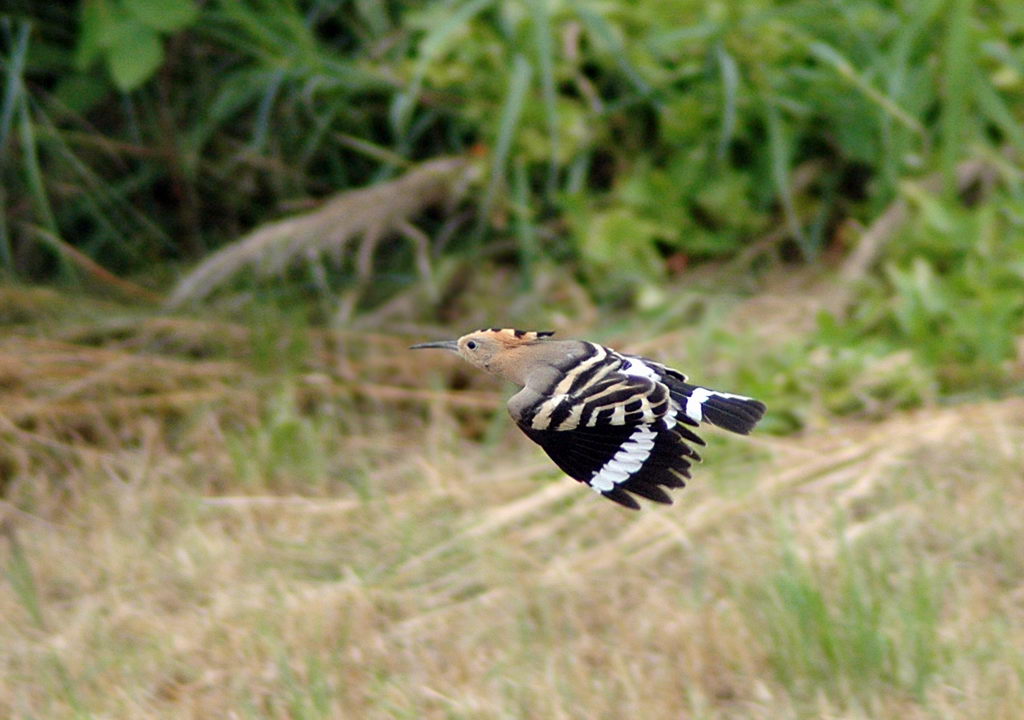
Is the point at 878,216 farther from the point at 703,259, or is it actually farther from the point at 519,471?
the point at 519,471

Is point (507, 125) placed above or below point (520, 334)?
below

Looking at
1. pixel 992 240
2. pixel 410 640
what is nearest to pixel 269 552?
pixel 410 640

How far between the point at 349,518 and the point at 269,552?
17 cm

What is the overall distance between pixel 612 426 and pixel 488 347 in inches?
4.8

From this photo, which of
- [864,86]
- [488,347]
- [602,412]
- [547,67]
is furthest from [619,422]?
[864,86]

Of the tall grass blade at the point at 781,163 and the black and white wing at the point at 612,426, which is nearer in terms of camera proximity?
the black and white wing at the point at 612,426

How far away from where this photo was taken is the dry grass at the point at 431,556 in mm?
2066

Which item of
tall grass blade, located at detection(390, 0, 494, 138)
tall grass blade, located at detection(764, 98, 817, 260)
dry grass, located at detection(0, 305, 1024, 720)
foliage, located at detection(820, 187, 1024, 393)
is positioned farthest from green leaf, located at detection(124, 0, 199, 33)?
foliage, located at detection(820, 187, 1024, 393)

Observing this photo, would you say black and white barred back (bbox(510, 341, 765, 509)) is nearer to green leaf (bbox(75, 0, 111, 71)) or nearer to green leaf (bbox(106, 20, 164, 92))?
green leaf (bbox(106, 20, 164, 92))

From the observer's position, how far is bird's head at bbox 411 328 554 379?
1146 mm

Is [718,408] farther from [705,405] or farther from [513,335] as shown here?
[513,335]

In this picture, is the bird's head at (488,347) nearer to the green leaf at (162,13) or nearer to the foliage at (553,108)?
the foliage at (553,108)

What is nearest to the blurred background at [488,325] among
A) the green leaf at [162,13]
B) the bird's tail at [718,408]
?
the green leaf at [162,13]

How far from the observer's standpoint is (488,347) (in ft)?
3.82
